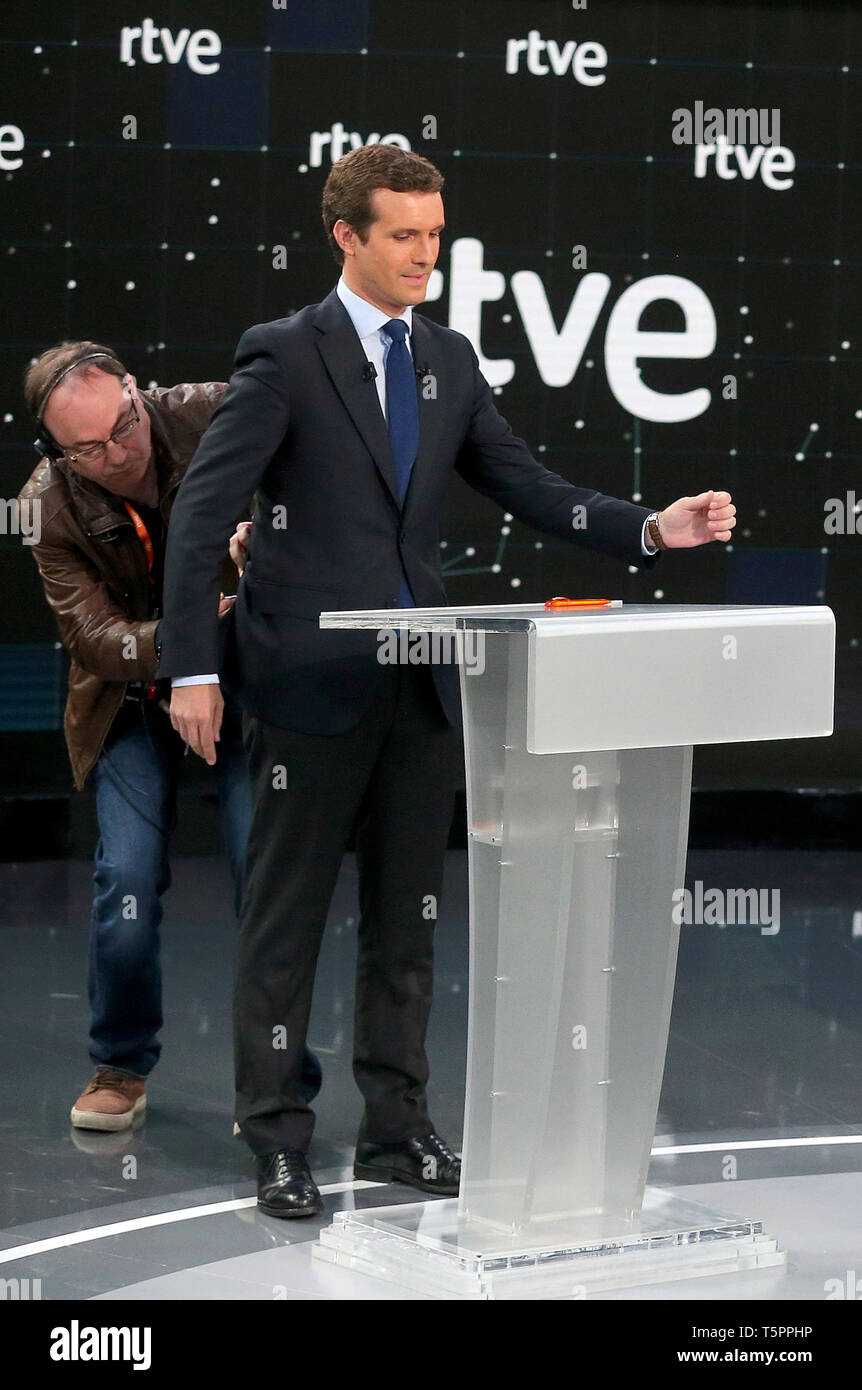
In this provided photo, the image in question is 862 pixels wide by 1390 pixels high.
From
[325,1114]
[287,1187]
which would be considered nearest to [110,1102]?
[325,1114]

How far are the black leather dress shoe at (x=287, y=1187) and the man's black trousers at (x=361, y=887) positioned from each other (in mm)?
25

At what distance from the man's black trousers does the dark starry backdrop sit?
3.42 meters

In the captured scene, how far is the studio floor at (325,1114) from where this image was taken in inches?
116

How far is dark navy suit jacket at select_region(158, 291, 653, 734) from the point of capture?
3.10 metres

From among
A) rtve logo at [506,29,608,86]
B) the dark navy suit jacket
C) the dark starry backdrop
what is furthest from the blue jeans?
rtve logo at [506,29,608,86]

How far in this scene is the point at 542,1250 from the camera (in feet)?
9.07

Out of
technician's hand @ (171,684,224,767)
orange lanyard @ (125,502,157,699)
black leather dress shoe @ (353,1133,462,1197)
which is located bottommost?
black leather dress shoe @ (353,1133,462,1197)

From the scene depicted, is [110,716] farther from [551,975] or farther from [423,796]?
[551,975]

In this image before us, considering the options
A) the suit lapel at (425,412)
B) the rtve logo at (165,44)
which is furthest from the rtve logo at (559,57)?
the suit lapel at (425,412)

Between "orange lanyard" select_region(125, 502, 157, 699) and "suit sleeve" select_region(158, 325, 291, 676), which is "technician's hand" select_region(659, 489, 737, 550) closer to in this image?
"suit sleeve" select_region(158, 325, 291, 676)

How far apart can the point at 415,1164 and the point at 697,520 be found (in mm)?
1156

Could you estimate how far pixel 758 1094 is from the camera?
13.2 feet

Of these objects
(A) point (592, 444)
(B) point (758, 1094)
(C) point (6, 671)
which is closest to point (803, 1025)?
(B) point (758, 1094)

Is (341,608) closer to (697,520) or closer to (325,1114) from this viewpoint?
(697,520)
